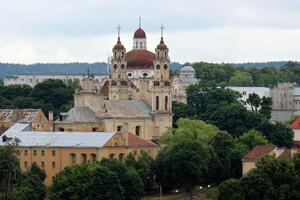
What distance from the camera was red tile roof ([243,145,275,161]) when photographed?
348 ft

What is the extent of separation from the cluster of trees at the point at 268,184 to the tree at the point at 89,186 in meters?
7.87

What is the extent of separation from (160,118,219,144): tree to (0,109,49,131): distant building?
1101 centimetres

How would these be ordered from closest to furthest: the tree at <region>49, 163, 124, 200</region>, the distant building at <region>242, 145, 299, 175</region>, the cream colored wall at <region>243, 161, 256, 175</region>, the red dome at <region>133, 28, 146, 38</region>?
the tree at <region>49, 163, 124, 200</region> → the distant building at <region>242, 145, 299, 175</region> → the cream colored wall at <region>243, 161, 256, 175</region> → the red dome at <region>133, 28, 146, 38</region>

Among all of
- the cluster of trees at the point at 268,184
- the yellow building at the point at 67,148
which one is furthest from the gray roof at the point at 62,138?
the cluster of trees at the point at 268,184

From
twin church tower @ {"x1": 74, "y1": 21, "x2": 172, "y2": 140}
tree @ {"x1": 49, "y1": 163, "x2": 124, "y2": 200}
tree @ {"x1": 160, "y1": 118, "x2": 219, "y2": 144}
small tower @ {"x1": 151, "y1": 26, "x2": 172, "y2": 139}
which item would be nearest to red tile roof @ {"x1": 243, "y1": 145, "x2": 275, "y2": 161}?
tree @ {"x1": 160, "y1": 118, "x2": 219, "y2": 144}

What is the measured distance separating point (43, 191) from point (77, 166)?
144 inches

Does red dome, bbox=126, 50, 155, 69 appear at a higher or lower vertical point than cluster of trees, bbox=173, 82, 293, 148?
higher

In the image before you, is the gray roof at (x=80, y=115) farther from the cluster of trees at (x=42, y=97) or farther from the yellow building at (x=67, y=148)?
the cluster of trees at (x=42, y=97)

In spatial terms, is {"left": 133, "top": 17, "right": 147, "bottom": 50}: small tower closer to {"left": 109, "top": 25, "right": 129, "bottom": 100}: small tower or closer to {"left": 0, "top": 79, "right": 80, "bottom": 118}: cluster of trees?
{"left": 0, "top": 79, "right": 80, "bottom": 118}: cluster of trees

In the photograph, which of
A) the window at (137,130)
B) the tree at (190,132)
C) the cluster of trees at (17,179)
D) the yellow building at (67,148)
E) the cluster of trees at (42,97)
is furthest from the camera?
the cluster of trees at (42,97)

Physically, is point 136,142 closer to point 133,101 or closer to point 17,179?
point 133,101

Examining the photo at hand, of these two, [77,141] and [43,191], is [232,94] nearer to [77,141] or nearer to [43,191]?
[77,141]

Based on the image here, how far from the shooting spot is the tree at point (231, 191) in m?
93.2

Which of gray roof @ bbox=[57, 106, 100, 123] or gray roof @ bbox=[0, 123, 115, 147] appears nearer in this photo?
gray roof @ bbox=[0, 123, 115, 147]
